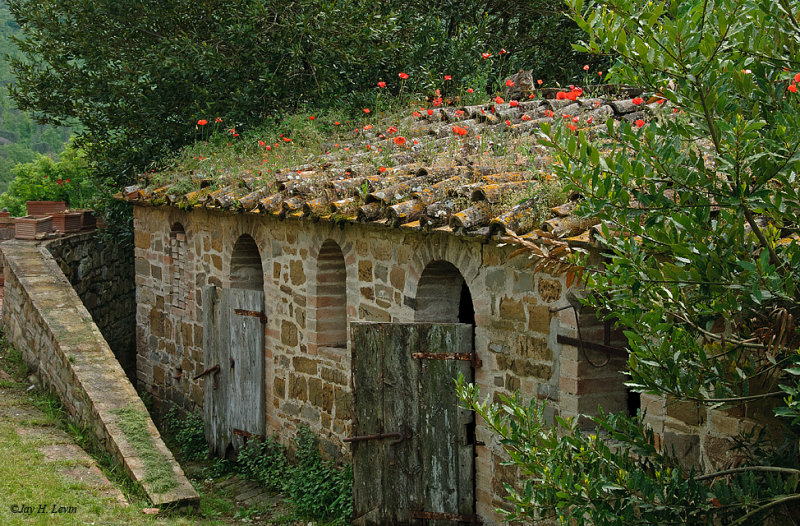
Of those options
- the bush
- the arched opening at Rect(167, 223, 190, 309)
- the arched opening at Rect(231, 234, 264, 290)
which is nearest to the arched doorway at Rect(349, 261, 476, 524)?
the bush

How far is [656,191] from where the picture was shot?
308cm

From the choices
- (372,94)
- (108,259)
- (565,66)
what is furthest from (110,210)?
(565,66)

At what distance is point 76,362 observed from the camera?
7723 mm

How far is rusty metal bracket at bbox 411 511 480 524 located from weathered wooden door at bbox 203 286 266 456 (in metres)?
2.70

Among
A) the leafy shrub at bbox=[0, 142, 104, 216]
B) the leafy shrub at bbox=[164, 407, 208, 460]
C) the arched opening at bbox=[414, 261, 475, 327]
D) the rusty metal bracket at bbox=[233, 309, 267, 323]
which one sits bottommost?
the leafy shrub at bbox=[164, 407, 208, 460]

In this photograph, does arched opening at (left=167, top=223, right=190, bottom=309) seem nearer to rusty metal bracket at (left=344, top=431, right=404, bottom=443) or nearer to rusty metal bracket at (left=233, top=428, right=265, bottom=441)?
rusty metal bracket at (left=233, top=428, right=265, bottom=441)

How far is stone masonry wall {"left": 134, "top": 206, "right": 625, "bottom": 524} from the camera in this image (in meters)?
5.67

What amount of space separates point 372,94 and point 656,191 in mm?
8221

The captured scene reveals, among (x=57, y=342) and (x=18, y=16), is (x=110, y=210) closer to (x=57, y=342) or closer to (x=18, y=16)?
(x=18, y=16)

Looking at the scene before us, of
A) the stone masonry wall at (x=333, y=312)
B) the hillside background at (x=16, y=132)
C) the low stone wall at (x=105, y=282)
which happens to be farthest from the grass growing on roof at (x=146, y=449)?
the hillside background at (x=16, y=132)

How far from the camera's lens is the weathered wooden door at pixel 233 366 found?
28.4 ft

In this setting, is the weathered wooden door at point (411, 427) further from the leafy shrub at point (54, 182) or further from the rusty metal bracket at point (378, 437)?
the leafy shrub at point (54, 182)

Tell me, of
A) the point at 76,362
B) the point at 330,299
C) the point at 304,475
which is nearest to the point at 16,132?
the point at 76,362

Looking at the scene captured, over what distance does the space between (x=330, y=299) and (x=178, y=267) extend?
10.4 ft
